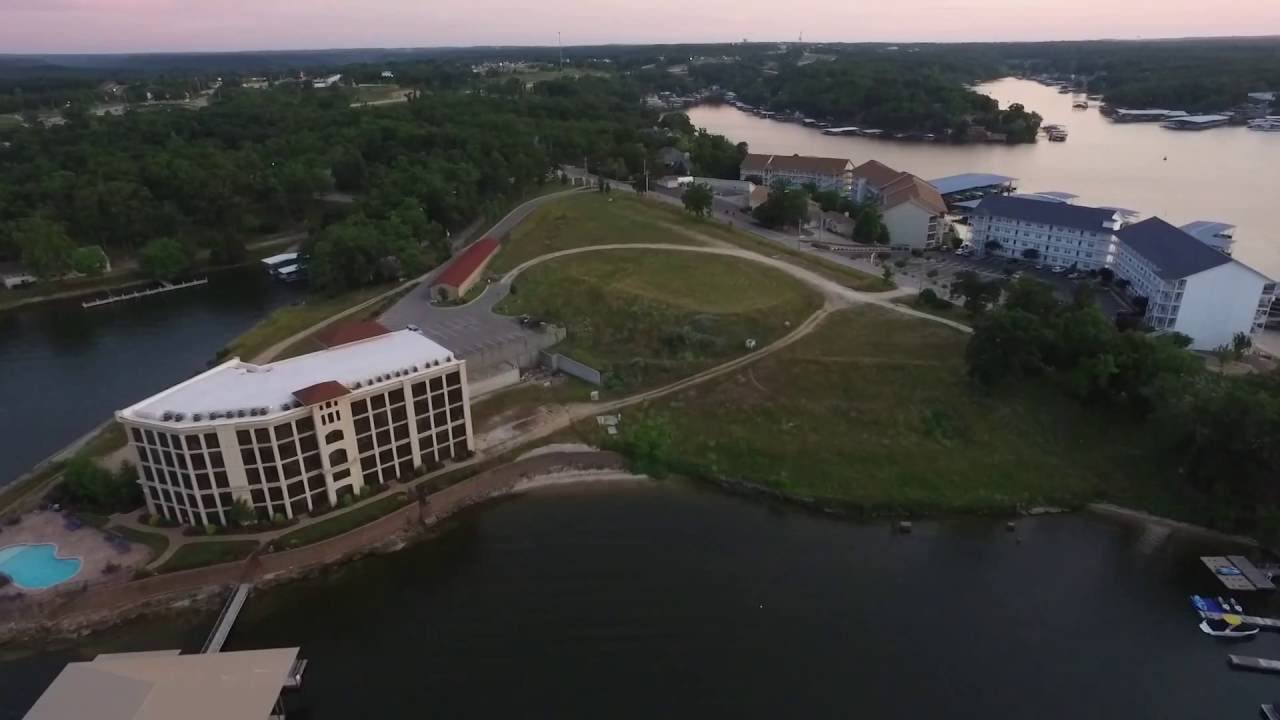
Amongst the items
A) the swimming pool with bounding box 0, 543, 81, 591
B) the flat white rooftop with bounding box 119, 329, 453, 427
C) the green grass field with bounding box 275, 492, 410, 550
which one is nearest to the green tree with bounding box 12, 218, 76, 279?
the flat white rooftop with bounding box 119, 329, 453, 427

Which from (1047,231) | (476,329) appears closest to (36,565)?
(476,329)

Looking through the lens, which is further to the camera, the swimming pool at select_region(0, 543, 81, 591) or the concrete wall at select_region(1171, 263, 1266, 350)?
the concrete wall at select_region(1171, 263, 1266, 350)

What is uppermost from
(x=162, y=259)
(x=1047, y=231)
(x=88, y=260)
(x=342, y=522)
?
(x=1047, y=231)

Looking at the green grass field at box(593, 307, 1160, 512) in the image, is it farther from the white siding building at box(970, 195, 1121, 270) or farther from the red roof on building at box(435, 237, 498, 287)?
the white siding building at box(970, 195, 1121, 270)

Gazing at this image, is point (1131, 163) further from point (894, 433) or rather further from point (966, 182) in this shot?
point (894, 433)

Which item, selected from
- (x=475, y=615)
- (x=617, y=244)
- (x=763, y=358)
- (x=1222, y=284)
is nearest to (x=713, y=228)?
(x=617, y=244)

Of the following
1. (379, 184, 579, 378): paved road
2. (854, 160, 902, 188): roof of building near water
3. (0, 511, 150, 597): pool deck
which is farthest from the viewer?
(854, 160, 902, 188): roof of building near water

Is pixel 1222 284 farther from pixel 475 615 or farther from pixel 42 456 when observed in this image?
pixel 42 456
